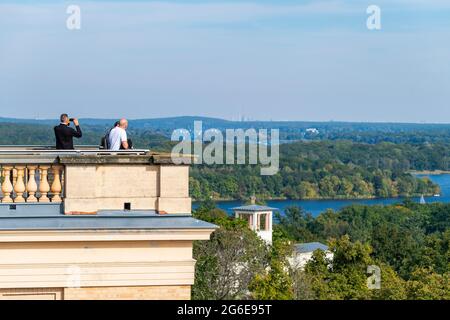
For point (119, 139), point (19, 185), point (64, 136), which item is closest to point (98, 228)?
point (19, 185)

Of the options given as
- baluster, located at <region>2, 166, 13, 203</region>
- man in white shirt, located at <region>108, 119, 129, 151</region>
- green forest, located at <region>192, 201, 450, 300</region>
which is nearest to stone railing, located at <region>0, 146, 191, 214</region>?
Answer: baluster, located at <region>2, 166, 13, 203</region>

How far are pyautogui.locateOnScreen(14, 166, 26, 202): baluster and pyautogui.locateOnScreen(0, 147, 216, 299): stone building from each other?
11 mm

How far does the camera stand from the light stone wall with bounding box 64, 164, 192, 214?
14742 millimetres

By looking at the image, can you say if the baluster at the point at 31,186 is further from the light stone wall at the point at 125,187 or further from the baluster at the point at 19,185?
the light stone wall at the point at 125,187

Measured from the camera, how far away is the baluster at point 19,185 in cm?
1481

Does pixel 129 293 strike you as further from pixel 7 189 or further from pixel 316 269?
pixel 316 269

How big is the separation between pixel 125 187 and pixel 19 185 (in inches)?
46.8

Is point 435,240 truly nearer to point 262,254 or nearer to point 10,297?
point 262,254

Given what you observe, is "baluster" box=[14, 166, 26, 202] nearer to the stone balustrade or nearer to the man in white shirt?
the stone balustrade

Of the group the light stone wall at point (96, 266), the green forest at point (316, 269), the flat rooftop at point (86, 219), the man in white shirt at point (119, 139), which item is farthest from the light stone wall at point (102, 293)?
the green forest at point (316, 269)

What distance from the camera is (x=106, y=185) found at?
1484 cm

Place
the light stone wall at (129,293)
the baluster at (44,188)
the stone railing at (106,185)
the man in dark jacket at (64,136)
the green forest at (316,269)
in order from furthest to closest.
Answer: the green forest at (316,269)
the man in dark jacket at (64,136)
the baluster at (44,188)
the stone railing at (106,185)
the light stone wall at (129,293)

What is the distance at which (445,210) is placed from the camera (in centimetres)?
16488
